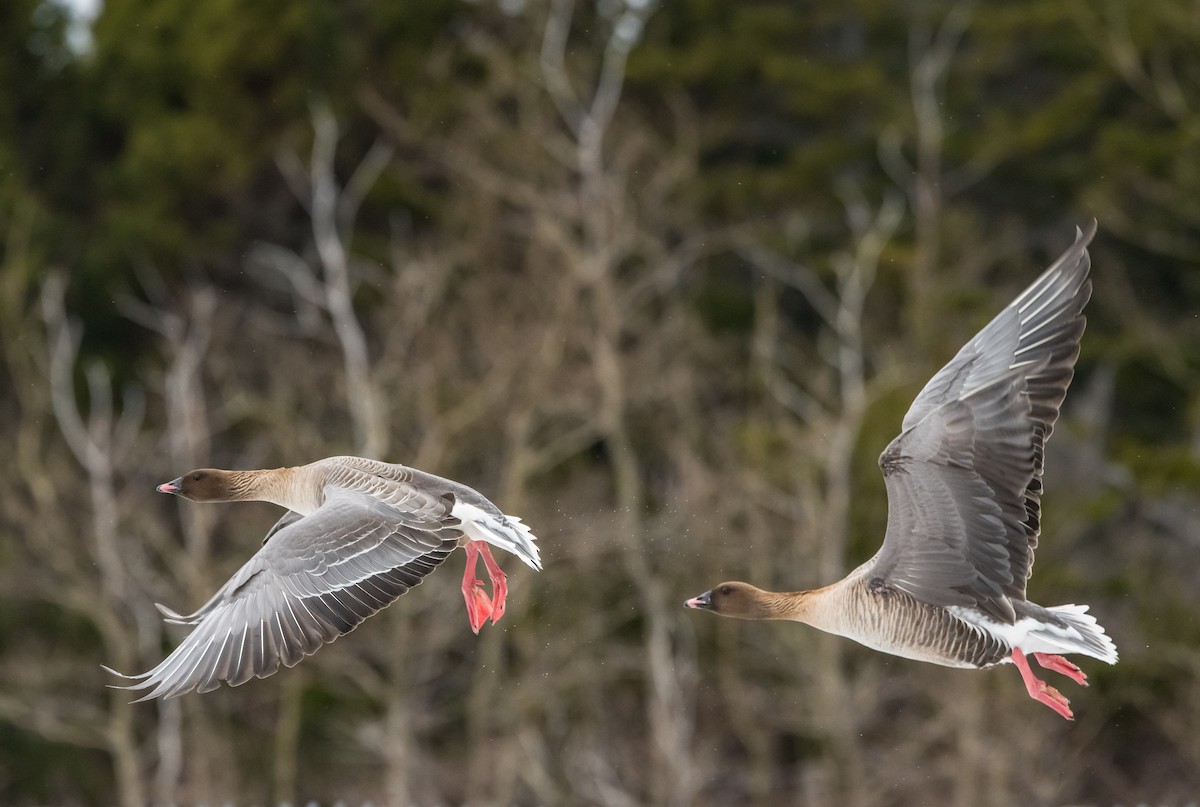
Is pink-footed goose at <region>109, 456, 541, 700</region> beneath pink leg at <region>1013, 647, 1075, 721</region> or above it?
above

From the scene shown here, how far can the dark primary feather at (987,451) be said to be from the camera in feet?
26.0

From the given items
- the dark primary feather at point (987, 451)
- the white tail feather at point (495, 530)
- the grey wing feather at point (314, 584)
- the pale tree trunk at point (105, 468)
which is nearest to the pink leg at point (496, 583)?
the white tail feather at point (495, 530)

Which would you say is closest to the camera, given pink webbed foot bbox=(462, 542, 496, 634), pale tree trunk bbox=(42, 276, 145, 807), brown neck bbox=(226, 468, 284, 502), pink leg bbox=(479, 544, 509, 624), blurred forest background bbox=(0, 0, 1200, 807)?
pink leg bbox=(479, 544, 509, 624)

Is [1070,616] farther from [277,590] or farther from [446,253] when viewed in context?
[446,253]

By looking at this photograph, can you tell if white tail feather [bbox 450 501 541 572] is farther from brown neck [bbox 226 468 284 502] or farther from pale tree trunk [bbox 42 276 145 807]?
pale tree trunk [bbox 42 276 145 807]

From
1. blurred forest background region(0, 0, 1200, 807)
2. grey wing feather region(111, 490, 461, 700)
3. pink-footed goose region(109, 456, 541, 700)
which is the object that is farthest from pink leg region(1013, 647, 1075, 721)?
blurred forest background region(0, 0, 1200, 807)

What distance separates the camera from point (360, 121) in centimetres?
3170

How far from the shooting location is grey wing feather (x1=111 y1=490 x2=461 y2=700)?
7.90 meters

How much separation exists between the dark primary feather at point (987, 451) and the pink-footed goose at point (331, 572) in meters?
1.54

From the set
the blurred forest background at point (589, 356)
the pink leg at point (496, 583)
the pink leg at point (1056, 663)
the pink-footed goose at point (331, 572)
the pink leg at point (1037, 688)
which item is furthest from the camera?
the blurred forest background at point (589, 356)

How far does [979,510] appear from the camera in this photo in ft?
26.5

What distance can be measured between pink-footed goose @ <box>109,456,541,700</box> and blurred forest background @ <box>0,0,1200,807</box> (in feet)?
46.5

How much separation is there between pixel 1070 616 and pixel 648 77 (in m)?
21.9

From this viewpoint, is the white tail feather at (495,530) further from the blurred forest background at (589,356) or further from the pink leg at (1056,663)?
the blurred forest background at (589,356)
